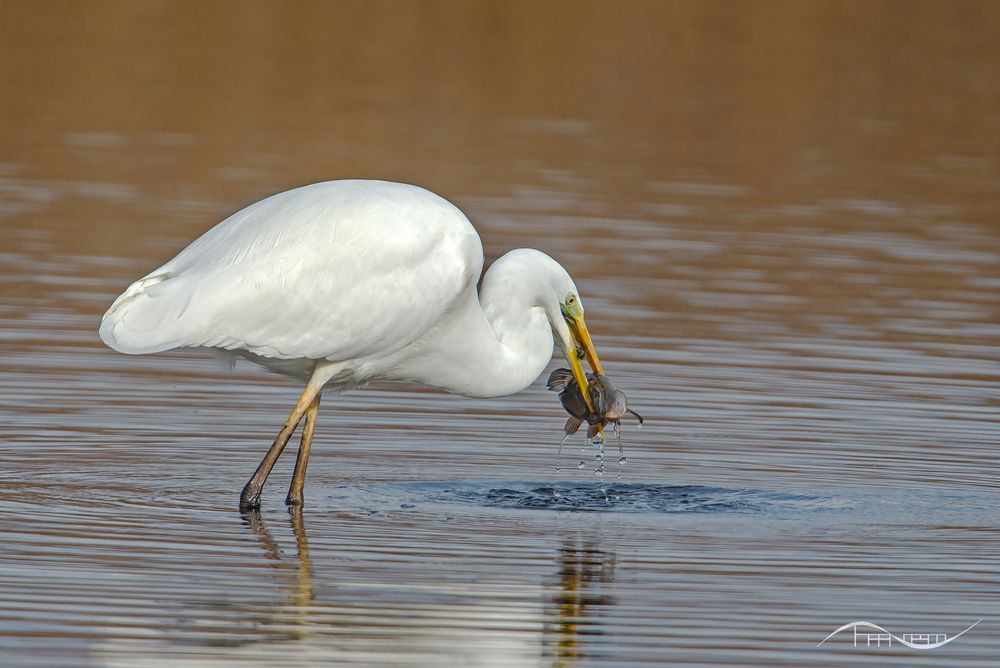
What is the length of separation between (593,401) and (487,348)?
2.21ft

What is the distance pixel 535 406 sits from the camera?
14.5 meters

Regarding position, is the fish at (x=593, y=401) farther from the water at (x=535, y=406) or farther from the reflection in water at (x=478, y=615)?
the reflection in water at (x=478, y=615)

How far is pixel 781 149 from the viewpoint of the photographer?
28906 millimetres

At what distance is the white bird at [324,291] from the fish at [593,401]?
0.09 meters

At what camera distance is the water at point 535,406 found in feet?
29.4

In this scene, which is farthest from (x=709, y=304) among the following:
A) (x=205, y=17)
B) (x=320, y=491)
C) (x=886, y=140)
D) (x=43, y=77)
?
(x=205, y=17)

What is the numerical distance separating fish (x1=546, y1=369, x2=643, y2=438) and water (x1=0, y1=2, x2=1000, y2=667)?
48 centimetres

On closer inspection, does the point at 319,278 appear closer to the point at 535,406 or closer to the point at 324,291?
the point at 324,291

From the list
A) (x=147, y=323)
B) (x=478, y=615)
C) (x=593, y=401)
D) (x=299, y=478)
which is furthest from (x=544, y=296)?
(x=478, y=615)

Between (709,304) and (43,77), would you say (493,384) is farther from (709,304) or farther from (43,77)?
(43,77)

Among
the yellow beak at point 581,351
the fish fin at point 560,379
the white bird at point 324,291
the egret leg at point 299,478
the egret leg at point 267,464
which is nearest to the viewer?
the white bird at point 324,291

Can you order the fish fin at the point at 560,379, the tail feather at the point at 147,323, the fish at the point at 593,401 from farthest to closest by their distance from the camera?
the fish fin at the point at 560,379 < the fish at the point at 593,401 < the tail feather at the point at 147,323

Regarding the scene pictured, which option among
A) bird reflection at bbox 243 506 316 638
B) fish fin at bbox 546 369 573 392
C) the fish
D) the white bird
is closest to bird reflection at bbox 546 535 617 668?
the fish

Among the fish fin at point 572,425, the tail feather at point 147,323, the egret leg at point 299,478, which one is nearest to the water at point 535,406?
the egret leg at point 299,478
